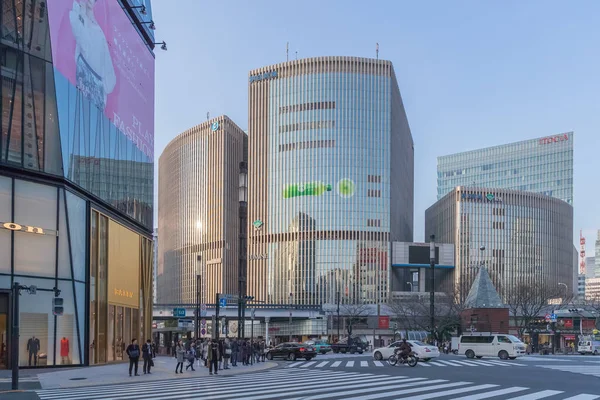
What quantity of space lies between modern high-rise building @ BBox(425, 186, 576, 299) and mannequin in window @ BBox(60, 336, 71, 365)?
125 metres

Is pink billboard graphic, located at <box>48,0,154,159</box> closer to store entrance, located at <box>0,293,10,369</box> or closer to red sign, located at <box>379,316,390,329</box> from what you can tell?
store entrance, located at <box>0,293,10,369</box>

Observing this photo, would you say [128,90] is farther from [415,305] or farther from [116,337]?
[415,305]

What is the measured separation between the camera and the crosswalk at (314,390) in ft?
70.1

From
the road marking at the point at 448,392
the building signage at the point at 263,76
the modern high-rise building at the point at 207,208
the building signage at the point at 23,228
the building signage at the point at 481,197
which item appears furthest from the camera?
the building signage at the point at 481,197

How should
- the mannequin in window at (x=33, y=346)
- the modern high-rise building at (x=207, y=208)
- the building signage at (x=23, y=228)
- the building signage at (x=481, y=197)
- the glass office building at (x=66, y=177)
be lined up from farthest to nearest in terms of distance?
the building signage at (x=481, y=197) → the modern high-rise building at (x=207, y=208) → the mannequin in window at (x=33, y=346) → the glass office building at (x=66, y=177) → the building signage at (x=23, y=228)

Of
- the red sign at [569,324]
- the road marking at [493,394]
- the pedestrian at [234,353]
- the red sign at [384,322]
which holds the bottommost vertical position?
the red sign at [384,322]

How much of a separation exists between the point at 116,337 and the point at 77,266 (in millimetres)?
9754

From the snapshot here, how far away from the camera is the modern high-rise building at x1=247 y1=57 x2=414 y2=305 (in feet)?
455

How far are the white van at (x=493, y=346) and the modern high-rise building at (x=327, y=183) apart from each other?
290 ft

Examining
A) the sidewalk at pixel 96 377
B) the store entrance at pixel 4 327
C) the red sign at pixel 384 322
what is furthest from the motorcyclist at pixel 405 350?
the red sign at pixel 384 322

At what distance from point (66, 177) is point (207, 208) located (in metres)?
127

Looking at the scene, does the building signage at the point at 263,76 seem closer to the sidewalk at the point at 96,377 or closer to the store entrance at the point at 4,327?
the sidewalk at the point at 96,377

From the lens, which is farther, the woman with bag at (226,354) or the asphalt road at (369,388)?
the woman with bag at (226,354)

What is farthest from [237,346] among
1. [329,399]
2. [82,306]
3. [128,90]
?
[329,399]
